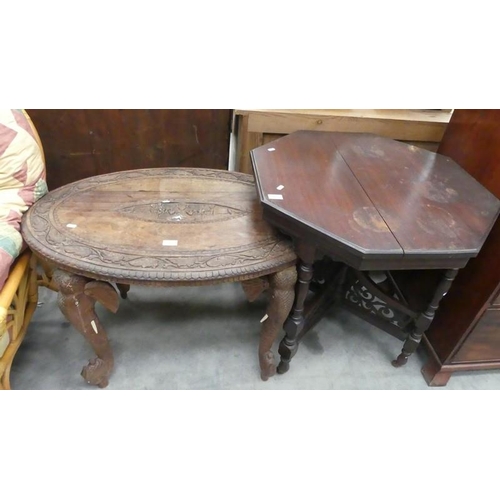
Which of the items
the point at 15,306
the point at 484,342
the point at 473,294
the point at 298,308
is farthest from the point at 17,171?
the point at 484,342

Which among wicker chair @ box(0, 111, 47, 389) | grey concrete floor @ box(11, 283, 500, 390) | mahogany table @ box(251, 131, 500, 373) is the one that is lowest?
grey concrete floor @ box(11, 283, 500, 390)

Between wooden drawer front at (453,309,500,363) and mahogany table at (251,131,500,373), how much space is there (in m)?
0.17

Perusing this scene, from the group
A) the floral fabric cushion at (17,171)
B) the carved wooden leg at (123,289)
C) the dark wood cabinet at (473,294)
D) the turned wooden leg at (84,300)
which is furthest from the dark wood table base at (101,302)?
the dark wood cabinet at (473,294)

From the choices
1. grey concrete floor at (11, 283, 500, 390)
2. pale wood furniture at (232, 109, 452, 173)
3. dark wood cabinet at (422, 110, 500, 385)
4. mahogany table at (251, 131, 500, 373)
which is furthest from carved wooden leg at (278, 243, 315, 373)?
pale wood furniture at (232, 109, 452, 173)

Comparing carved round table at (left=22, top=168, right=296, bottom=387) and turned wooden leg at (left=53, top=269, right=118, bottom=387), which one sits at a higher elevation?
carved round table at (left=22, top=168, right=296, bottom=387)

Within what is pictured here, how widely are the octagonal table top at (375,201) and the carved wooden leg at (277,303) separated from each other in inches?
6.2

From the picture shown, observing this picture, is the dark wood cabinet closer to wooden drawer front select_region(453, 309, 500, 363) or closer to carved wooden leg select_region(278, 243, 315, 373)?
wooden drawer front select_region(453, 309, 500, 363)

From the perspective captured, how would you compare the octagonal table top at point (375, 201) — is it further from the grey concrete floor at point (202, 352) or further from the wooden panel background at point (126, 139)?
the grey concrete floor at point (202, 352)

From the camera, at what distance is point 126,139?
5.43 feet

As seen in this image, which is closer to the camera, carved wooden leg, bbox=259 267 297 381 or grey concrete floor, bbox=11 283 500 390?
carved wooden leg, bbox=259 267 297 381

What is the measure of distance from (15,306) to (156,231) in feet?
1.76

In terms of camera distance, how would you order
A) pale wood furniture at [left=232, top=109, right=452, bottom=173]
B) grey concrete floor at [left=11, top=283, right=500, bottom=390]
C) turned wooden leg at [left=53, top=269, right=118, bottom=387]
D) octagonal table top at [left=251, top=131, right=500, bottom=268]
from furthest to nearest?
pale wood furniture at [left=232, top=109, right=452, bottom=173] → grey concrete floor at [left=11, top=283, right=500, bottom=390] → turned wooden leg at [left=53, top=269, right=118, bottom=387] → octagonal table top at [left=251, top=131, right=500, bottom=268]

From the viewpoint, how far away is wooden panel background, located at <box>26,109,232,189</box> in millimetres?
1574

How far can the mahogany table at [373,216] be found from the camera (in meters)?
0.85
